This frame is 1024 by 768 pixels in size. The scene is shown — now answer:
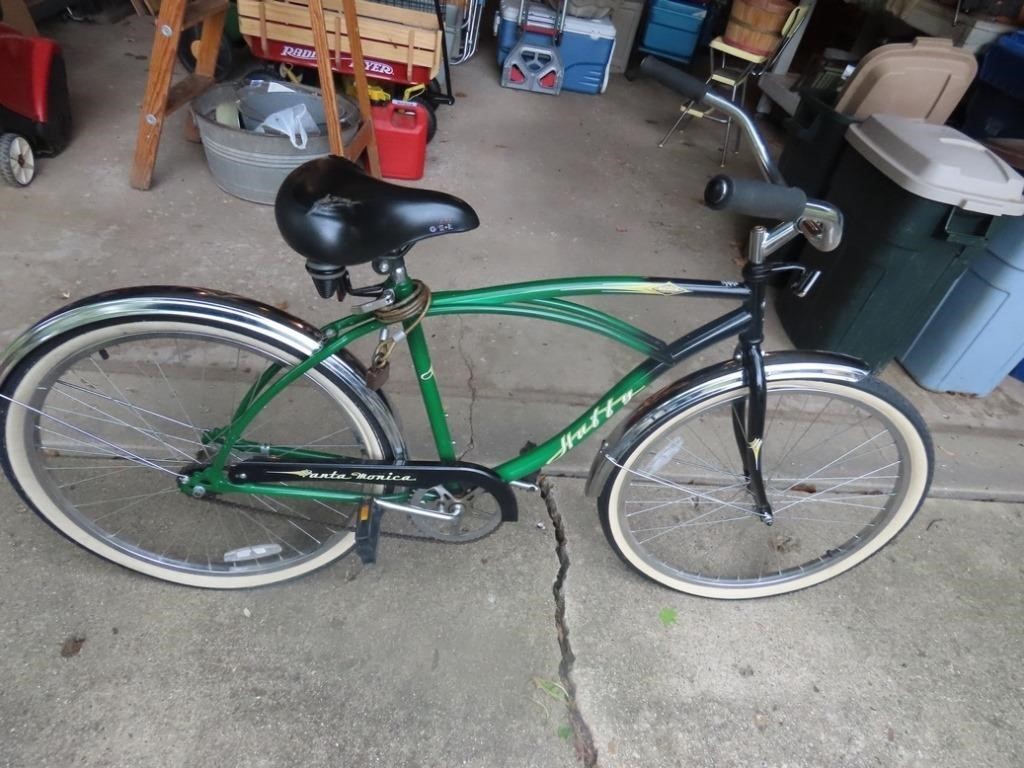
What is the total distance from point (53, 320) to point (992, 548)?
110 inches

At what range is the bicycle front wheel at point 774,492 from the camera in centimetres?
155

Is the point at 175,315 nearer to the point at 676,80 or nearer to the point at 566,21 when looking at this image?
the point at 676,80

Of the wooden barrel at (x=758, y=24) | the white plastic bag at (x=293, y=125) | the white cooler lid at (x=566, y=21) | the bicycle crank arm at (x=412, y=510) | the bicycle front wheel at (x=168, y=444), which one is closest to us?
the bicycle front wheel at (x=168, y=444)

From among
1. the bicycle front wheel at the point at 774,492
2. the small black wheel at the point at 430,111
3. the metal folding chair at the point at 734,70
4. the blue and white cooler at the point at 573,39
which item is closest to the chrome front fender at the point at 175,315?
the bicycle front wheel at the point at 774,492

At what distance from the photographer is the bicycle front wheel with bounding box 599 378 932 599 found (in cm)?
155

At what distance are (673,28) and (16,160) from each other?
4.76 meters

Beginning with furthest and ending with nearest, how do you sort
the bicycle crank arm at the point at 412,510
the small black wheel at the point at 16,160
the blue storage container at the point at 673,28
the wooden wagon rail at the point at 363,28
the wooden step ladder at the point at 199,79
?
1. the blue storage container at the point at 673,28
2. the wooden wagon rail at the point at 363,28
3. the small black wheel at the point at 16,160
4. the wooden step ladder at the point at 199,79
5. the bicycle crank arm at the point at 412,510

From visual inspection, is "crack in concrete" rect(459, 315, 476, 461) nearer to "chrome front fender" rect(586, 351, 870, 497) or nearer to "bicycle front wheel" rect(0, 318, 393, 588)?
"bicycle front wheel" rect(0, 318, 393, 588)

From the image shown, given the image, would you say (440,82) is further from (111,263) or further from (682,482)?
(682,482)

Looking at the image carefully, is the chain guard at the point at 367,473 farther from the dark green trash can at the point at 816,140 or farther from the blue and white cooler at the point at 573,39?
the blue and white cooler at the point at 573,39

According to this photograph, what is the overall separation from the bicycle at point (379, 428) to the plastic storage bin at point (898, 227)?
1.77 feet

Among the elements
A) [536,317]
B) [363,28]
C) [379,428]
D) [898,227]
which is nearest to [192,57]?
[363,28]

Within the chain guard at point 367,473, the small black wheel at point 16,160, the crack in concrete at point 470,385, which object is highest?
the chain guard at point 367,473

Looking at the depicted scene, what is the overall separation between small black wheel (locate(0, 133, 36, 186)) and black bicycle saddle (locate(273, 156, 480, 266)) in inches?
96.8
